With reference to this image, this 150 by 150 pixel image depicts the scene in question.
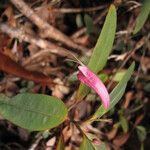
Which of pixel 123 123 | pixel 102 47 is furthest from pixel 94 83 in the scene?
pixel 123 123

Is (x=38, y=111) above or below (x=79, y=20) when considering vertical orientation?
above

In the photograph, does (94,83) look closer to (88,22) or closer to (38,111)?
(38,111)

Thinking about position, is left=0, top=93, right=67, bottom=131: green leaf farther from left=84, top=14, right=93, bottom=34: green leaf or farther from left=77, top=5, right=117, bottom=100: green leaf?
left=84, top=14, right=93, bottom=34: green leaf

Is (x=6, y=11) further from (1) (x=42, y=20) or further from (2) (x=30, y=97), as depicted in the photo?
(2) (x=30, y=97)

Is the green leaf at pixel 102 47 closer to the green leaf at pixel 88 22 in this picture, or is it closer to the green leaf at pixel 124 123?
the green leaf at pixel 88 22

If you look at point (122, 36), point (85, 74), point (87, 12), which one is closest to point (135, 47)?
point (122, 36)

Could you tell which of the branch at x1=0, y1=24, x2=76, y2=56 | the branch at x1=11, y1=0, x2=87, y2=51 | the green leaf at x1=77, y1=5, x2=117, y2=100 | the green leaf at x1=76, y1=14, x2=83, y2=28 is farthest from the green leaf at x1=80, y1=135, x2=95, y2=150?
the green leaf at x1=76, y1=14, x2=83, y2=28

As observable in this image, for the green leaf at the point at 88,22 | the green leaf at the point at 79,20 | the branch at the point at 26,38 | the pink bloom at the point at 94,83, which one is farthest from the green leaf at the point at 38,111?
the green leaf at the point at 79,20
